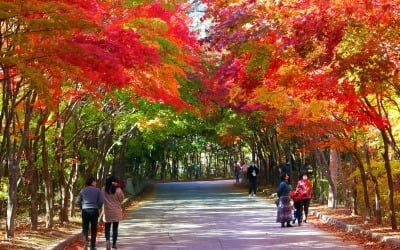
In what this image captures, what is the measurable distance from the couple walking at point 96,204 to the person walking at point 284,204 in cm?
652

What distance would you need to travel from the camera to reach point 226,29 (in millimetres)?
11680

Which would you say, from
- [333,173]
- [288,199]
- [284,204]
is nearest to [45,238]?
[284,204]

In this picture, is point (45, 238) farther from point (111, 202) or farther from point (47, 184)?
point (47, 184)

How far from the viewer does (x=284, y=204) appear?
18.8 meters

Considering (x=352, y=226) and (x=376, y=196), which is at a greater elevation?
(x=376, y=196)

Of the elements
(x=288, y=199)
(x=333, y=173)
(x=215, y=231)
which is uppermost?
(x=333, y=173)

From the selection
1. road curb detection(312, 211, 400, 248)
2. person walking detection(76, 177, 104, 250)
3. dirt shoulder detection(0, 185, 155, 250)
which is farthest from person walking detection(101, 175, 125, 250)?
road curb detection(312, 211, 400, 248)

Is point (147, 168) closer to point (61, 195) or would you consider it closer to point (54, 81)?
point (61, 195)

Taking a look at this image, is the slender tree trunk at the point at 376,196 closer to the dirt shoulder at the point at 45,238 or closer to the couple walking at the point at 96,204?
the dirt shoulder at the point at 45,238

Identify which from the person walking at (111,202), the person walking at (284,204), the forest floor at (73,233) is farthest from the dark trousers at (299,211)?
the person walking at (111,202)

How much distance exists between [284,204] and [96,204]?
7480 mm

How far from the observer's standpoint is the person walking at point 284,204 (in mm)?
18656

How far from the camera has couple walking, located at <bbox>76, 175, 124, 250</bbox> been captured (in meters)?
13.0

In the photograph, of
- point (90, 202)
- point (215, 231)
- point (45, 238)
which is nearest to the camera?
point (90, 202)
